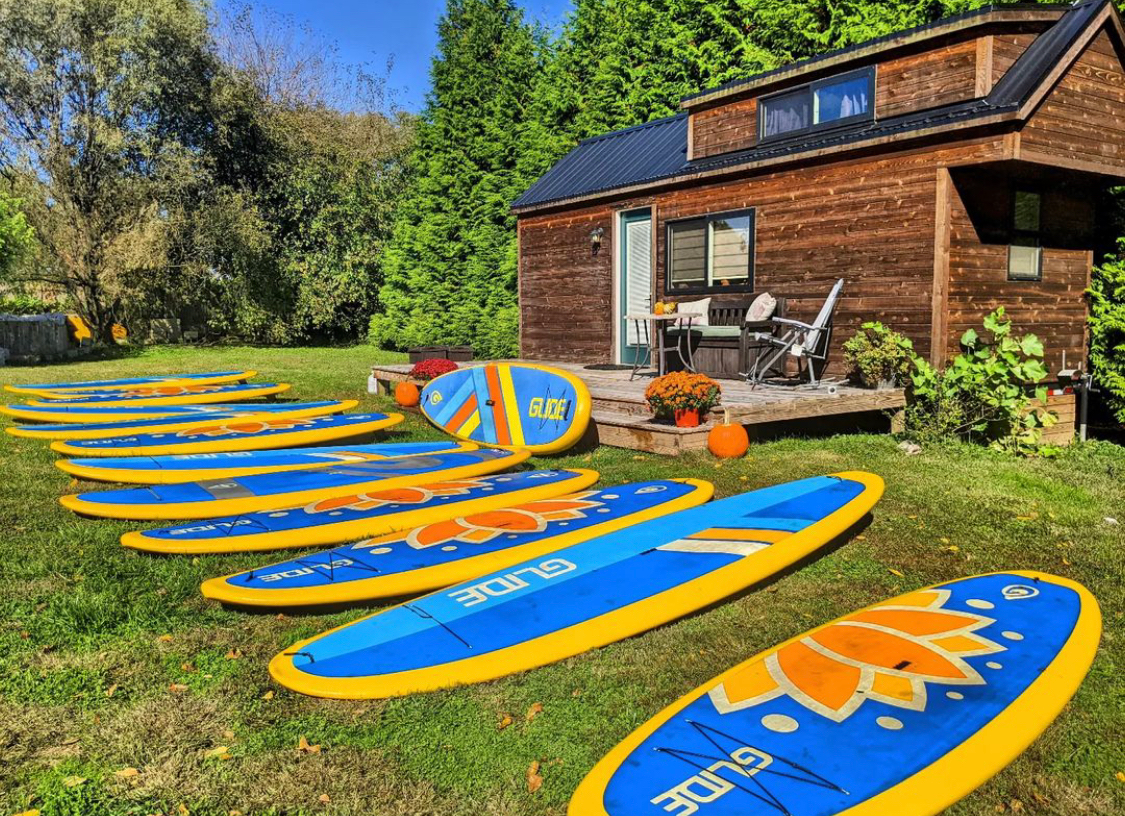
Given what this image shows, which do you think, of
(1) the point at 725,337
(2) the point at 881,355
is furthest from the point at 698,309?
(2) the point at 881,355

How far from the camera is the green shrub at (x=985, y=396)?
25.3 ft

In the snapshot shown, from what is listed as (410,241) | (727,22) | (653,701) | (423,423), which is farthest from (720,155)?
(410,241)

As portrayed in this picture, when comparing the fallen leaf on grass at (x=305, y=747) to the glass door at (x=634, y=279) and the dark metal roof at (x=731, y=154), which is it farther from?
the glass door at (x=634, y=279)

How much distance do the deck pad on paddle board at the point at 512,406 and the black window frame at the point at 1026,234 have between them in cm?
521

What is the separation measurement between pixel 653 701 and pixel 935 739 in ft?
3.43

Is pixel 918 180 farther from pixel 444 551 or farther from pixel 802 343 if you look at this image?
pixel 444 551

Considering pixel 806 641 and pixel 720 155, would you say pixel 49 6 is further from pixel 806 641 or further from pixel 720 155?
pixel 806 641

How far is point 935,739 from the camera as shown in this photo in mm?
2557

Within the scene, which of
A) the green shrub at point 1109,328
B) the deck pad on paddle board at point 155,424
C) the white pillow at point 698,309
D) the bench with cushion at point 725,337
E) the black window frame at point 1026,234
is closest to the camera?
the deck pad on paddle board at point 155,424

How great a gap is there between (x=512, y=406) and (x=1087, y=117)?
6.94m

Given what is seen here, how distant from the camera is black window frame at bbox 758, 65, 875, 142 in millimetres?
9664

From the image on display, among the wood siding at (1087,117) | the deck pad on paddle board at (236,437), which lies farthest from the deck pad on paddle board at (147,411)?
the wood siding at (1087,117)

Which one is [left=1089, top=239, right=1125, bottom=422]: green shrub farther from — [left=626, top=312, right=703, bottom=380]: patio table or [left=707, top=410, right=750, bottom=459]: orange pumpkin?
[left=707, top=410, right=750, bottom=459]: orange pumpkin

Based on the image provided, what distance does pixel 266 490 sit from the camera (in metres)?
5.66
